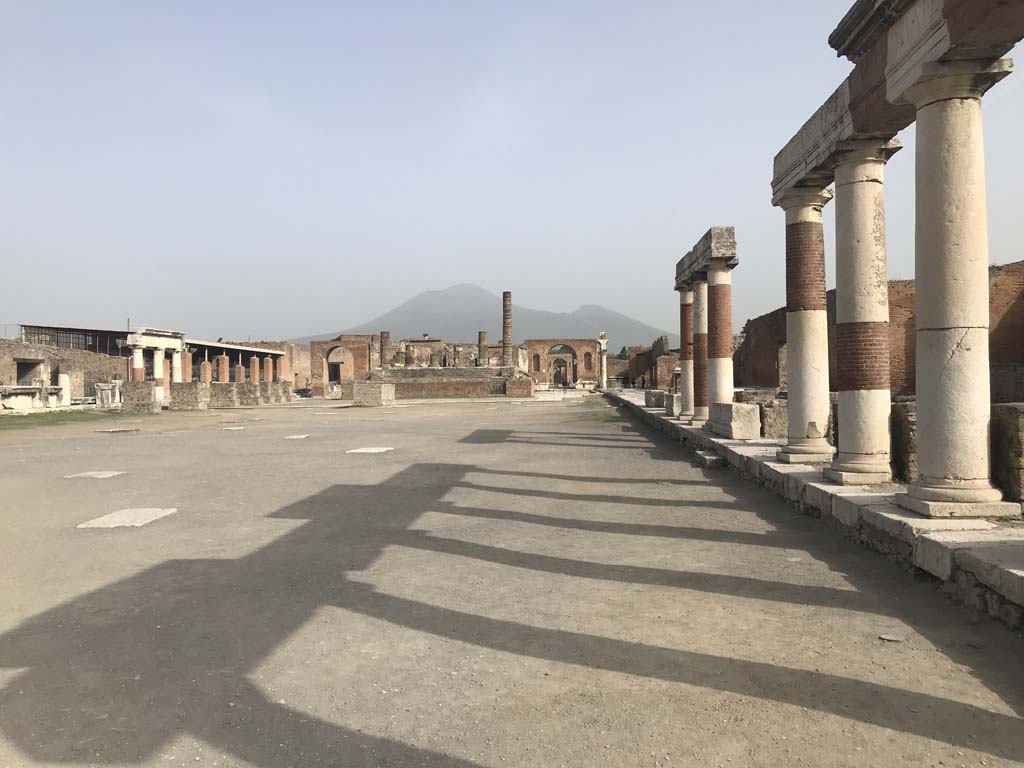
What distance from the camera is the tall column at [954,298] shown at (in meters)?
5.17

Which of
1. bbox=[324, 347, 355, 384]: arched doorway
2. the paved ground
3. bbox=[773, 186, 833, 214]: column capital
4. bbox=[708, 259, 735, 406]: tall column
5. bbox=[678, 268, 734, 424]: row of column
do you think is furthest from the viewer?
bbox=[324, 347, 355, 384]: arched doorway

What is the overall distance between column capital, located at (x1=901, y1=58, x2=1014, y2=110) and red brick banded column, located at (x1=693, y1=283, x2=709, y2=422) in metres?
10.5

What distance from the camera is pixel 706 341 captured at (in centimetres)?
1608

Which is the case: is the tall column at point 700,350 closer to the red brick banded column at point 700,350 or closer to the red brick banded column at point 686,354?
the red brick banded column at point 700,350

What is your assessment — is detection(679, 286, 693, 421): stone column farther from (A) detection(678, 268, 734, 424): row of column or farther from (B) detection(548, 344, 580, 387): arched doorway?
(B) detection(548, 344, 580, 387): arched doorway

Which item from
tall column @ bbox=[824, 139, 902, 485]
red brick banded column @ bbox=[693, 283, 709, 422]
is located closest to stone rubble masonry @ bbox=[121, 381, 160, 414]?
red brick banded column @ bbox=[693, 283, 709, 422]

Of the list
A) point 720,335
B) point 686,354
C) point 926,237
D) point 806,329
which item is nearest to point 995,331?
point 686,354

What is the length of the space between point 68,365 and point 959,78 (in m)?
44.6

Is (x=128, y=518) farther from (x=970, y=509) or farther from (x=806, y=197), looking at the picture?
(x=806, y=197)

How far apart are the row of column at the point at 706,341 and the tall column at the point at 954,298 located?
852 centimetres

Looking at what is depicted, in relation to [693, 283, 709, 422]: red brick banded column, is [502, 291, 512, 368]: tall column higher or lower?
higher

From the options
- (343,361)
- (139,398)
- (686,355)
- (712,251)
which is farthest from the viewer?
(343,361)

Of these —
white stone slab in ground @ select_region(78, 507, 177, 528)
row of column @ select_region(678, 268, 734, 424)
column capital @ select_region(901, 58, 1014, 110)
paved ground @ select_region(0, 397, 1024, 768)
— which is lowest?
paved ground @ select_region(0, 397, 1024, 768)

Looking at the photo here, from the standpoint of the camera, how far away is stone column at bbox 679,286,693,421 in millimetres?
17250
